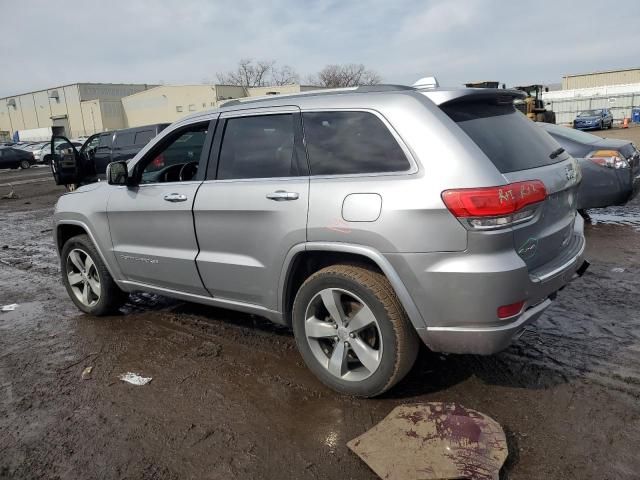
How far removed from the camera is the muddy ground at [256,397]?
2.64 meters

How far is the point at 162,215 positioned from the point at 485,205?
248cm

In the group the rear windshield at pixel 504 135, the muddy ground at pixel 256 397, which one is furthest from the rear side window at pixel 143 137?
the rear windshield at pixel 504 135

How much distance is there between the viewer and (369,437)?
274 centimetres

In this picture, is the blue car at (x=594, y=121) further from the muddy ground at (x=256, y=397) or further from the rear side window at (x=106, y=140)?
the muddy ground at (x=256, y=397)

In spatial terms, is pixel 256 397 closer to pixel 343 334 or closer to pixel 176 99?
pixel 343 334

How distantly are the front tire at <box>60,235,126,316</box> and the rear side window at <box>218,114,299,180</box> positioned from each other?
6.05 feet

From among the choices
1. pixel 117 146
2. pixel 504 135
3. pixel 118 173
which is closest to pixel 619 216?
pixel 504 135

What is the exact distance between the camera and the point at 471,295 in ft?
8.61

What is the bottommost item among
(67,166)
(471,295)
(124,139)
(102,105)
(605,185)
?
(605,185)

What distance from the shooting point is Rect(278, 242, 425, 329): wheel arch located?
2.80 metres

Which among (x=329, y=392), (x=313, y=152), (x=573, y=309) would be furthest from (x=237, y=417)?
(x=573, y=309)

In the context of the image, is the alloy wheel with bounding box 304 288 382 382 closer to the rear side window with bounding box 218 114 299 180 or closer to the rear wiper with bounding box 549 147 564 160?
the rear side window with bounding box 218 114 299 180

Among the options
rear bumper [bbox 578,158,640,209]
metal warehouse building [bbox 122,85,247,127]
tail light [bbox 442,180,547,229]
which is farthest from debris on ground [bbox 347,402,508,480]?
metal warehouse building [bbox 122,85,247,127]

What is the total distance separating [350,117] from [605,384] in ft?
7.45
